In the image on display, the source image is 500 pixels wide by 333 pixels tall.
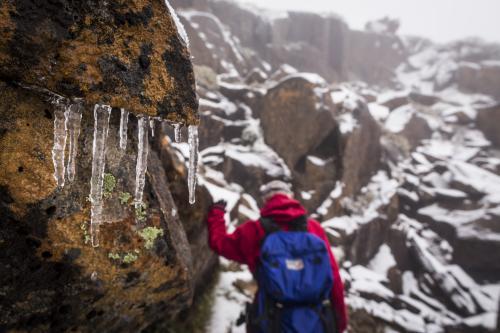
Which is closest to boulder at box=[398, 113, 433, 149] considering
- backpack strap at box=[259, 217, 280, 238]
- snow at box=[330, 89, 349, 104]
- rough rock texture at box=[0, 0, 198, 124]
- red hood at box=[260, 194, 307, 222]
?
snow at box=[330, 89, 349, 104]

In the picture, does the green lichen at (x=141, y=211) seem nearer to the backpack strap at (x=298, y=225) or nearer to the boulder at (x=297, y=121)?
the backpack strap at (x=298, y=225)

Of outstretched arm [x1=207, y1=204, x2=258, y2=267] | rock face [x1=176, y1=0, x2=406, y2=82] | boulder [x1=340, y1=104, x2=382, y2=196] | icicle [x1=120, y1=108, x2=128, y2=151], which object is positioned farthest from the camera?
rock face [x1=176, y1=0, x2=406, y2=82]

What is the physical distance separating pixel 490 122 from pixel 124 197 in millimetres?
33426

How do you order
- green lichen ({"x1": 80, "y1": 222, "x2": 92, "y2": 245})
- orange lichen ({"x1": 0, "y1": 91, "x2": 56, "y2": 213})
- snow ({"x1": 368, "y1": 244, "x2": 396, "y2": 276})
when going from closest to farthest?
orange lichen ({"x1": 0, "y1": 91, "x2": 56, "y2": 213})
green lichen ({"x1": 80, "y1": 222, "x2": 92, "y2": 245})
snow ({"x1": 368, "y1": 244, "x2": 396, "y2": 276})

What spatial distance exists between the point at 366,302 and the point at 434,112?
91.8ft

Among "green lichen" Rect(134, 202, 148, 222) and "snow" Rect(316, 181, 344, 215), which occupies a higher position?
"green lichen" Rect(134, 202, 148, 222)

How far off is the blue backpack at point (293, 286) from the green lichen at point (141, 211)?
1.73 meters

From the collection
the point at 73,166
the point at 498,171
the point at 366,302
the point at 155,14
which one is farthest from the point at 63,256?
the point at 498,171

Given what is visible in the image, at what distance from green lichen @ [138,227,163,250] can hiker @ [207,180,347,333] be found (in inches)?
61.3

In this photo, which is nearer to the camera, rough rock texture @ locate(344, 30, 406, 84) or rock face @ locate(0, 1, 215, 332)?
rock face @ locate(0, 1, 215, 332)

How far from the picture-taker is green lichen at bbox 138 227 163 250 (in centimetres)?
259

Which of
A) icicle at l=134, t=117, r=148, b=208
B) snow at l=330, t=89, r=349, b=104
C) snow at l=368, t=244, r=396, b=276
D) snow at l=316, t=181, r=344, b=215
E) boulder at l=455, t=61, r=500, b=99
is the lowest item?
snow at l=368, t=244, r=396, b=276

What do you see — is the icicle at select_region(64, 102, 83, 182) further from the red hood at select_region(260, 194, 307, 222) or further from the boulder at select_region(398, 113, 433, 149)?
the boulder at select_region(398, 113, 433, 149)

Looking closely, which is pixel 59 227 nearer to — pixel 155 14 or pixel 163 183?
pixel 163 183
